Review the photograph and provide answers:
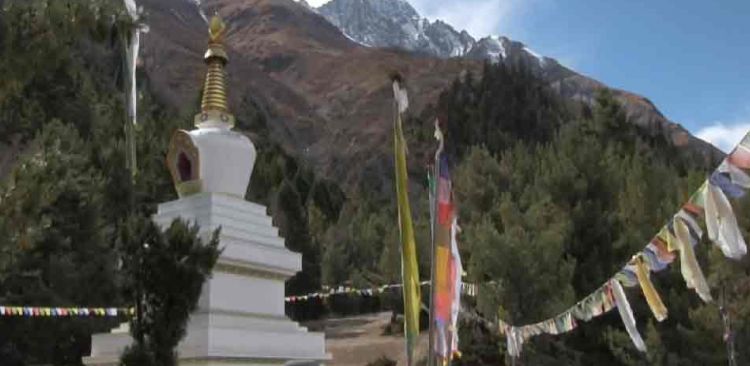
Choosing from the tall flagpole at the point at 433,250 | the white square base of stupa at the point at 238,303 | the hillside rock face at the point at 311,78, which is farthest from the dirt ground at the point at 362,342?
the hillside rock face at the point at 311,78

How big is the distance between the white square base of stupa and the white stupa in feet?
0.05

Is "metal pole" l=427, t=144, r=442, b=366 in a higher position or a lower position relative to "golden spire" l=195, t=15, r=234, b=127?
lower

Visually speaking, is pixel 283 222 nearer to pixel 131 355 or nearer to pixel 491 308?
pixel 491 308

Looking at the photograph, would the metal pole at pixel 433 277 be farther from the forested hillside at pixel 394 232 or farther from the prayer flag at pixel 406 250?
the forested hillside at pixel 394 232

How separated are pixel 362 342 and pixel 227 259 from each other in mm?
23507

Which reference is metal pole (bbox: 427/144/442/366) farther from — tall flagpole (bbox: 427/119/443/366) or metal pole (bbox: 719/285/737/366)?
metal pole (bbox: 719/285/737/366)

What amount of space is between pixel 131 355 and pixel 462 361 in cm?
2112

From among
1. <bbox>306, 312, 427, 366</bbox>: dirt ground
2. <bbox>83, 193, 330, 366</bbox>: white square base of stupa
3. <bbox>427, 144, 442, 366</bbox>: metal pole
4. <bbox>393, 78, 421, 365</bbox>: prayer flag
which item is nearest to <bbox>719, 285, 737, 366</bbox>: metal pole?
<bbox>306, 312, 427, 366</bbox>: dirt ground

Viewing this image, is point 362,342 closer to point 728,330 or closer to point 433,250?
point 728,330

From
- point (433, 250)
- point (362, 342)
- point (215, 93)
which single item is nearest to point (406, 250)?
point (433, 250)

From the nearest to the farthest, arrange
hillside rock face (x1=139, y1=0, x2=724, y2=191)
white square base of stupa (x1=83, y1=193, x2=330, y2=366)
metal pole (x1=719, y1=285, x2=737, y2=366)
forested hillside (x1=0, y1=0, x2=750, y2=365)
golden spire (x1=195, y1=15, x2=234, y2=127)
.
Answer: forested hillside (x1=0, y1=0, x2=750, y2=365)
white square base of stupa (x1=83, y1=193, x2=330, y2=366)
golden spire (x1=195, y1=15, x2=234, y2=127)
metal pole (x1=719, y1=285, x2=737, y2=366)
hillside rock face (x1=139, y1=0, x2=724, y2=191)

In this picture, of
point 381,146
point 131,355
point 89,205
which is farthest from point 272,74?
point 131,355

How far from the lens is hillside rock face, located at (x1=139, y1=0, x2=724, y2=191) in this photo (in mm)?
112688

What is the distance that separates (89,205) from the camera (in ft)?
Result: 82.2
